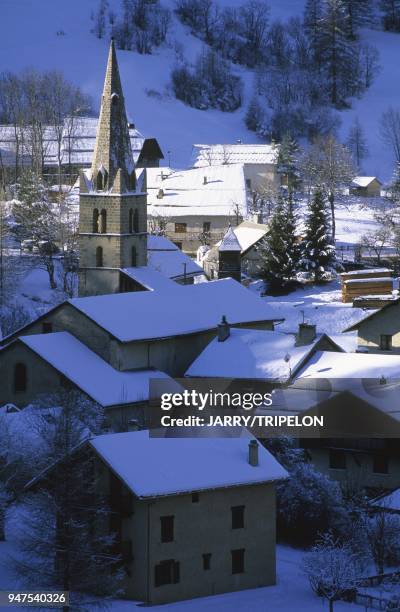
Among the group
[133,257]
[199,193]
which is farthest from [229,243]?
[199,193]

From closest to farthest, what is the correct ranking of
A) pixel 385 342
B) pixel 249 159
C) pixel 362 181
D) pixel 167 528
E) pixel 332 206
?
pixel 167 528 → pixel 385 342 → pixel 332 206 → pixel 362 181 → pixel 249 159

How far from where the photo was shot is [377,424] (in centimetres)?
4919

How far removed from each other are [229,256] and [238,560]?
3250 centimetres

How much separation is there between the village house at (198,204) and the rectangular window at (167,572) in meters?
53.6

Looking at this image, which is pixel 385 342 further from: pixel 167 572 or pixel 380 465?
pixel 167 572

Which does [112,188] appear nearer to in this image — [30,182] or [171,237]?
[30,182]

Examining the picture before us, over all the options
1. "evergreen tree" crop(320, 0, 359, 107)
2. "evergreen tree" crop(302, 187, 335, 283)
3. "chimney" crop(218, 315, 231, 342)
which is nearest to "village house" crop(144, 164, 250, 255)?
"evergreen tree" crop(302, 187, 335, 283)

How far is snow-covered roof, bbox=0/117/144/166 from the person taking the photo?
104375 mm

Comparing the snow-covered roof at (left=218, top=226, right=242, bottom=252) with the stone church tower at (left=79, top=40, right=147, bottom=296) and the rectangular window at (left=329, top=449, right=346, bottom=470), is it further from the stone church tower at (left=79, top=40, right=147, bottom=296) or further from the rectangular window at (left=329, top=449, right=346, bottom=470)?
the rectangular window at (left=329, top=449, right=346, bottom=470)

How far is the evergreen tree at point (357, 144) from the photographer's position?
129950mm

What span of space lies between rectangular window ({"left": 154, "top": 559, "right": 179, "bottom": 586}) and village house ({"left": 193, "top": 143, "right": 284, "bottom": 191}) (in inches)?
2631

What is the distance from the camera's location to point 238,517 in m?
42.1

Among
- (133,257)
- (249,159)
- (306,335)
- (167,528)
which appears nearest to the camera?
(167,528)

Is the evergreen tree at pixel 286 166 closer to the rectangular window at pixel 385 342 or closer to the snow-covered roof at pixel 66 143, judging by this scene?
the snow-covered roof at pixel 66 143
